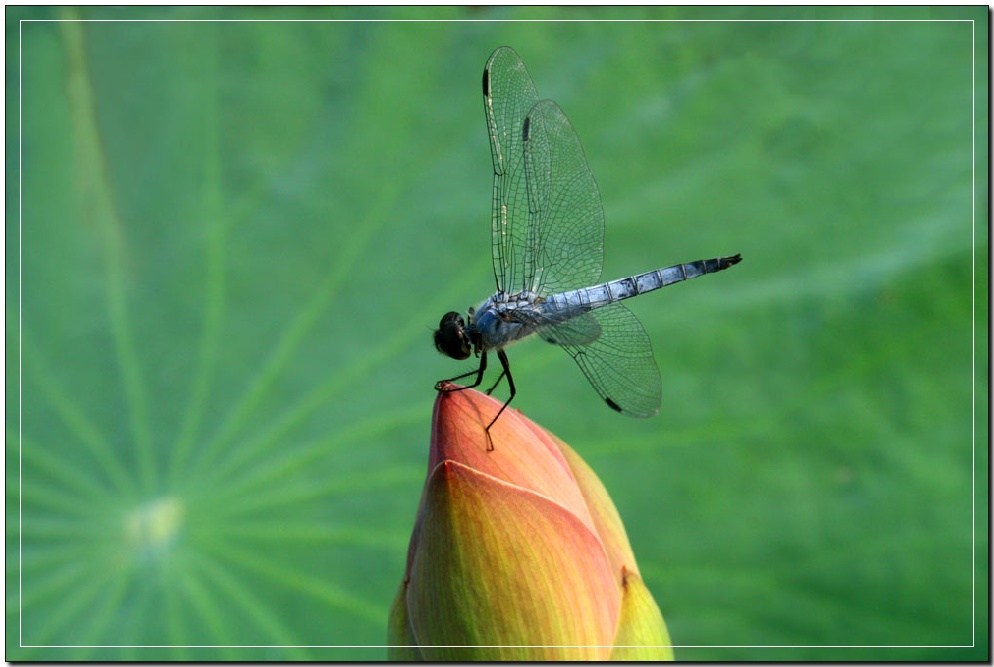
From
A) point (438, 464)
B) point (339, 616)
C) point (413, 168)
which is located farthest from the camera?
point (413, 168)

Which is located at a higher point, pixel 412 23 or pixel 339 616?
pixel 412 23

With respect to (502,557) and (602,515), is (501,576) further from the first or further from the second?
(602,515)

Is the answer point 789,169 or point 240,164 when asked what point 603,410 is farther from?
point 240,164

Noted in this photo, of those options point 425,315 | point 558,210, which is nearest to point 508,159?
point 558,210

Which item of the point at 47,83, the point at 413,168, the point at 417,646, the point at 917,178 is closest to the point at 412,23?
the point at 413,168

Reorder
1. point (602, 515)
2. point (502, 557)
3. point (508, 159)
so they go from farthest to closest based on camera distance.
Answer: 1. point (508, 159)
2. point (602, 515)
3. point (502, 557)

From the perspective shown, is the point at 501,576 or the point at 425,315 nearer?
the point at 501,576

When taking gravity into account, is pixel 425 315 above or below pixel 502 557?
above

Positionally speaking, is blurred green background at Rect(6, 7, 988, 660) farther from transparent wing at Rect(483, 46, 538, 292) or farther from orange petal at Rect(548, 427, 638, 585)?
orange petal at Rect(548, 427, 638, 585)
